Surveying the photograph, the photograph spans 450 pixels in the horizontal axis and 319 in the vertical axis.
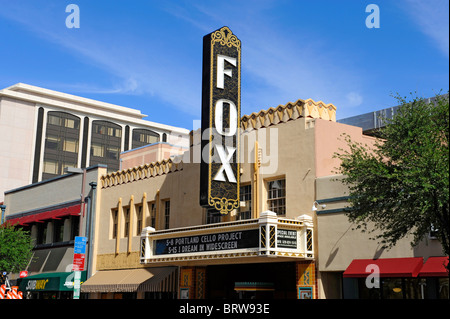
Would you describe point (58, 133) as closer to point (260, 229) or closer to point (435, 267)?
point (260, 229)

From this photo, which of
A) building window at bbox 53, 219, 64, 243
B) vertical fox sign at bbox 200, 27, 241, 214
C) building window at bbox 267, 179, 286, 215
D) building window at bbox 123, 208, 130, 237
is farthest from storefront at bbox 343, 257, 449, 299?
building window at bbox 53, 219, 64, 243

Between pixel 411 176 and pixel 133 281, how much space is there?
749 inches

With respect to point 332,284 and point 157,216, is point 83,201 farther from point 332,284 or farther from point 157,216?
point 332,284

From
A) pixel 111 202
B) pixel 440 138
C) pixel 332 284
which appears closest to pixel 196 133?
pixel 111 202

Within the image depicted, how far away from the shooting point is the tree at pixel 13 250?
4212 cm

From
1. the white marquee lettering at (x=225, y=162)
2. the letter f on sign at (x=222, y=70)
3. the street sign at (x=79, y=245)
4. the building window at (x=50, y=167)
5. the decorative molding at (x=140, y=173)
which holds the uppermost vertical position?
the building window at (x=50, y=167)

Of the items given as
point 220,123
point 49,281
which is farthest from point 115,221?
point 220,123

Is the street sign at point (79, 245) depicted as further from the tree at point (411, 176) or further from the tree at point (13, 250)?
the tree at point (411, 176)

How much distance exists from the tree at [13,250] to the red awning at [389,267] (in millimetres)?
27522

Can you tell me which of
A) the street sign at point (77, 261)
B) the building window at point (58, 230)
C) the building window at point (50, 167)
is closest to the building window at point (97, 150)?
the building window at point (50, 167)

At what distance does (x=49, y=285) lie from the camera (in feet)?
131

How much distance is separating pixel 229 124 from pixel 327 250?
7.37 metres

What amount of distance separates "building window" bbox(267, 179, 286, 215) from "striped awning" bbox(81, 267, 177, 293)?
7470mm

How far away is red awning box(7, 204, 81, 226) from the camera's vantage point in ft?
132
